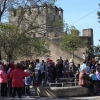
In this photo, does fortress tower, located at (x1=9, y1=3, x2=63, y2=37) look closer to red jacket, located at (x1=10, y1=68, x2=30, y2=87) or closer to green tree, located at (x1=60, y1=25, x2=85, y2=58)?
green tree, located at (x1=60, y1=25, x2=85, y2=58)

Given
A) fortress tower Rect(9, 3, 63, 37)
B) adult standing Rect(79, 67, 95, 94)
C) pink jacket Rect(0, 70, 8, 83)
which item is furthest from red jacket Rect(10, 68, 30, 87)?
fortress tower Rect(9, 3, 63, 37)

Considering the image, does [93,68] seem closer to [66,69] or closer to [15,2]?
[66,69]

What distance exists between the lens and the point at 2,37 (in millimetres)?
31984

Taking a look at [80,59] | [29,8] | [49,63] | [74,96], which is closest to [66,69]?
[49,63]

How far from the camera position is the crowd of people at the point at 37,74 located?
44.0ft

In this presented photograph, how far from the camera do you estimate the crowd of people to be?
13.4 meters

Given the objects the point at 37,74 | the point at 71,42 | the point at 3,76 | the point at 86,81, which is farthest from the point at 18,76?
the point at 71,42

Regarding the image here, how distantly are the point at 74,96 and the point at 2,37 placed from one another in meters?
17.6

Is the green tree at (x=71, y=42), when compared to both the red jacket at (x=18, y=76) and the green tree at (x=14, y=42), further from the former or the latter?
the red jacket at (x=18, y=76)

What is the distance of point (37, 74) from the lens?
1878 cm

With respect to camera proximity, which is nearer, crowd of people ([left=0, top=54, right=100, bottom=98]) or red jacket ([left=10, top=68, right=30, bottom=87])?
red jacket ([left=10, top=68, right=30, bottom=87])

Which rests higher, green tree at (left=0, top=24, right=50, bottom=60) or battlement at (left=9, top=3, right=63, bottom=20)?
battlement at (left=9, top=3, right=63, bottom=20)

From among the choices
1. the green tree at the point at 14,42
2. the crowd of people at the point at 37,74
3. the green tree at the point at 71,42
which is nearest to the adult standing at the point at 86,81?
the crowd of people at the point at 37,74

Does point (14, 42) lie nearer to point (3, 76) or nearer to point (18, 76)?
point (3, 76)
